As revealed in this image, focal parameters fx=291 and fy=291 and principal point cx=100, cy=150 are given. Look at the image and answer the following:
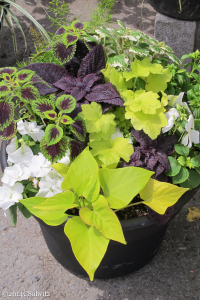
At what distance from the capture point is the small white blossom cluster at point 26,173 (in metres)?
0.93

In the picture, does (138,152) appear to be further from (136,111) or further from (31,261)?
(31,261)

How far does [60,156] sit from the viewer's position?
2.82ft

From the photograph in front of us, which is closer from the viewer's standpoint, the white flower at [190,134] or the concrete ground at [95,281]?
the white flower at [190,134]

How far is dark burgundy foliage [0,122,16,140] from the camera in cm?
90

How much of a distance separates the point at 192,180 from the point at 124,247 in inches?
14.2

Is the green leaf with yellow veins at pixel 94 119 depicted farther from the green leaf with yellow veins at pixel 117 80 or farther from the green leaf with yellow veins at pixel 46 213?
the green leaf with yellow veins at pixel 46 213

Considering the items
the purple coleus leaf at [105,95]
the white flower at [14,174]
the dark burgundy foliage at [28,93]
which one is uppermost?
the dark burgundy foliage at [28,93]

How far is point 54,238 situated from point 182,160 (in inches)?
23.4

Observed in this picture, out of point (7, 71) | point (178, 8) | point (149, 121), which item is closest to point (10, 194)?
point (7, 71)

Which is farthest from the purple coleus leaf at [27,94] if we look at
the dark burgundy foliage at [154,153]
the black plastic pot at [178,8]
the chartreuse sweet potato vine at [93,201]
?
the black plastic pot at [178,8]

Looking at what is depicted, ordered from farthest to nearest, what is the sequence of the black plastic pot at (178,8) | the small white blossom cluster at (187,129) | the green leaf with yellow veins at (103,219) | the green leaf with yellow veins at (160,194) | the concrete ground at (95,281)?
the black plastic pot at (178,8) → the concrete ground at (95,281) → the small white blossom cluster at (187,129) → the green leaf with yellow veins at (160,194) → the green leaf with yellow veins at (103,219)

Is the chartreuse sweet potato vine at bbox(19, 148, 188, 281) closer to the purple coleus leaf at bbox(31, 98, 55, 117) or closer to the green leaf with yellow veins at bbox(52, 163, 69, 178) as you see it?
the green leaf with yellow veins at bbox(52, 163, 69, 178)

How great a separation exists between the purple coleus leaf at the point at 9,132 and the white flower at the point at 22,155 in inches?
3.2

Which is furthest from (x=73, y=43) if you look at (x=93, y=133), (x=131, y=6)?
(x=131, y=6)
